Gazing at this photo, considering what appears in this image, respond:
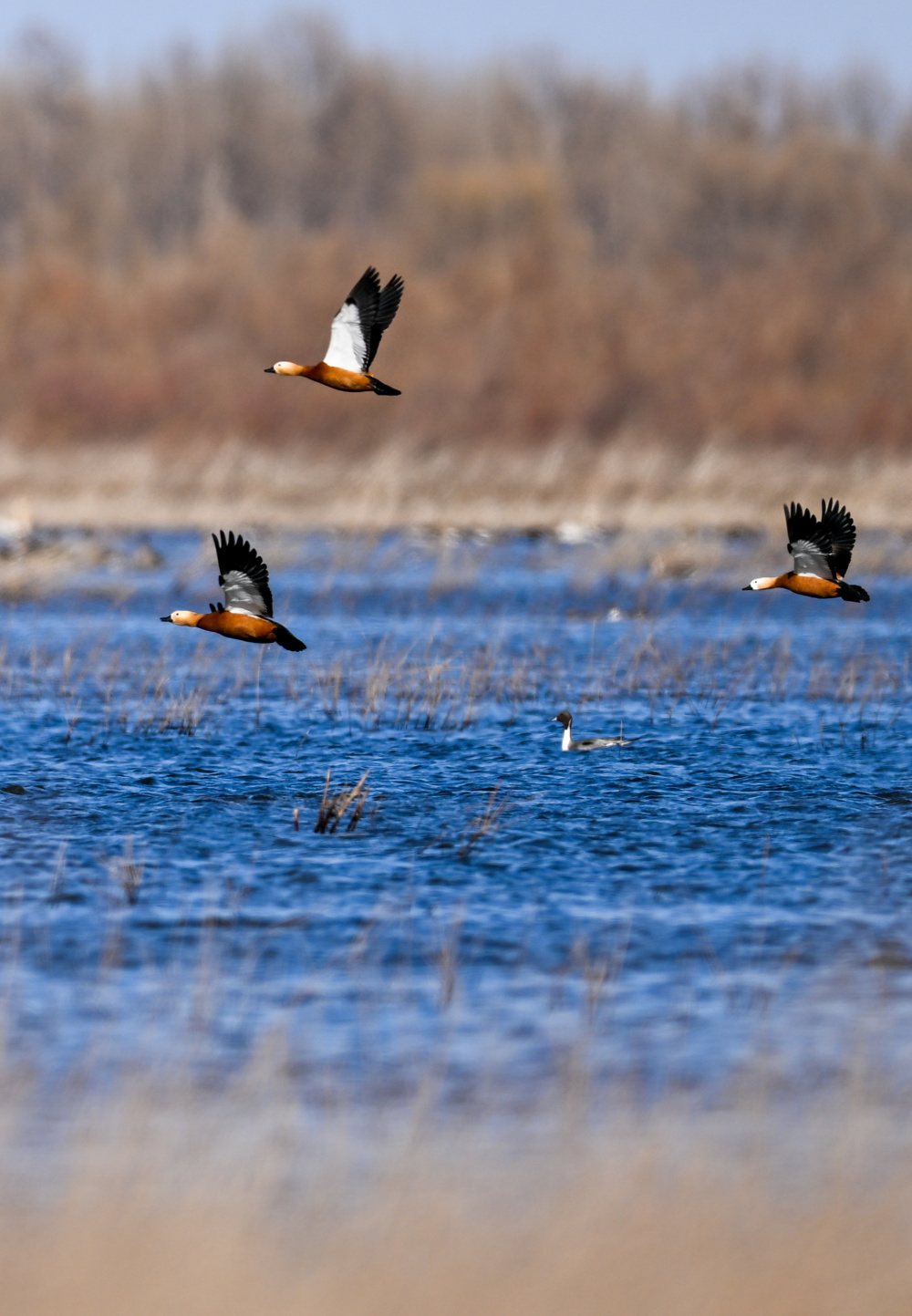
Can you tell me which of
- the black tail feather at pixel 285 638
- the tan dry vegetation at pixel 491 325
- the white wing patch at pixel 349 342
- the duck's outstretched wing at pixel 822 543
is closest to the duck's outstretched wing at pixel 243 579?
the black tail feather at pixel 285 638

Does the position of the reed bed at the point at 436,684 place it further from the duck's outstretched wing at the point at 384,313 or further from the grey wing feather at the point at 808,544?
the duck's outstretched wing at the point at 384,313

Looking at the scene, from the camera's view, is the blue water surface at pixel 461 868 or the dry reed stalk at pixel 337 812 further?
the dry reed stalk at pixel 337 812

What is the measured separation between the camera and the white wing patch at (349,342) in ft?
31.3

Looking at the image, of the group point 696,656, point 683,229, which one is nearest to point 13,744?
point 696,656

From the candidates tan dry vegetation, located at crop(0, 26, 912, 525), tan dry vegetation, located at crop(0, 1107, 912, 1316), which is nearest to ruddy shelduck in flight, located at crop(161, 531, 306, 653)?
tan dry vegetation, located at crop(0, 1107, 912, 1316)

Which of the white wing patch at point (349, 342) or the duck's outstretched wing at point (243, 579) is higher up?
the white wing patch at point (349, 342)

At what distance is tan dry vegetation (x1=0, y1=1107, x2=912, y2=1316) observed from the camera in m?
3.80

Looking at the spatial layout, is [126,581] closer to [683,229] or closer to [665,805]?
[665,805]

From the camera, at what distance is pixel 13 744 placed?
10984 millimetres

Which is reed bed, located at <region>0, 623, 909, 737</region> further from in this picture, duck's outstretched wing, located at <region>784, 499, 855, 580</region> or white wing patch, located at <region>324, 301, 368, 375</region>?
white wing patch, located at <region>324, 301, 368, 375</region>

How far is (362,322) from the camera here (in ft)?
31.5

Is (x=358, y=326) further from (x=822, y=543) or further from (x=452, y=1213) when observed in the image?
(x=452, y=1213)

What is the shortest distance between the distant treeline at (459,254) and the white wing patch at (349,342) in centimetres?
2517

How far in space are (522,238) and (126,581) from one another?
81.5 ft
